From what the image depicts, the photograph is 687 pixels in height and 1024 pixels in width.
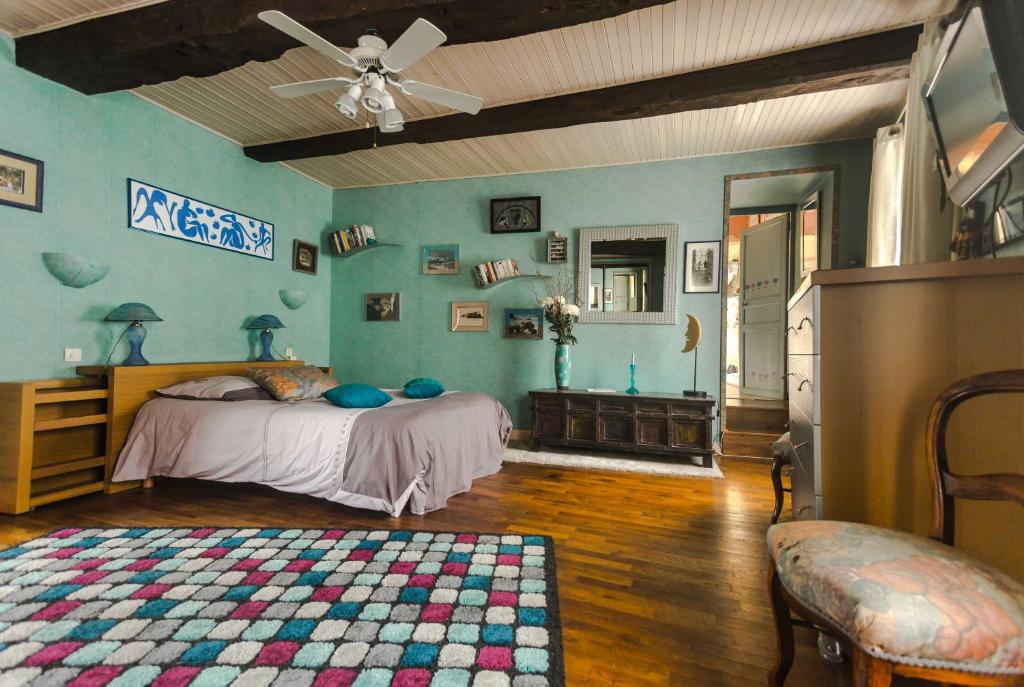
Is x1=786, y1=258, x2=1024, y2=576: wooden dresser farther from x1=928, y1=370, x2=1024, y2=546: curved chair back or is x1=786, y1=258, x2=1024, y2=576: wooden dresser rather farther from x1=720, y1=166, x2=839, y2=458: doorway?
x1=720, y1=166, x2=839, y2=458: doorway

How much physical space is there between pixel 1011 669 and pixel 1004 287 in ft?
2.88

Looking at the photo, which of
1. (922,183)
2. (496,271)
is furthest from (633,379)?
(922,183)

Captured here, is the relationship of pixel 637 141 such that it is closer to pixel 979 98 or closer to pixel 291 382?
pixel 979 98

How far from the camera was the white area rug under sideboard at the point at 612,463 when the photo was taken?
353 centimetres


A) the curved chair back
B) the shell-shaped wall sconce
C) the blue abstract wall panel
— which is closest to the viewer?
the curved chair back

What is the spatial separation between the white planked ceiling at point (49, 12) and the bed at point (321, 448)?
2.40m

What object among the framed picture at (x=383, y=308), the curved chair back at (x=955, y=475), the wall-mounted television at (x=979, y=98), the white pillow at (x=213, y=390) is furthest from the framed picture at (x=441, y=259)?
the curved chair back at (x=955, y=475)

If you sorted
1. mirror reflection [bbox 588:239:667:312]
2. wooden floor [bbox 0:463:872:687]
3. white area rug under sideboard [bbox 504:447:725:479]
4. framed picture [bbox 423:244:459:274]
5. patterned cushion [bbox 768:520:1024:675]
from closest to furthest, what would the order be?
patterned cushion [bbox 768:520:1024:675]
wooden floor [bbox 0:463:872:687]
white area rug under sideboard [bbox 504:447:725:479]
mirror reflection [bbox 588:239:667:312]
framed picture [bbox 423:244:459:274]

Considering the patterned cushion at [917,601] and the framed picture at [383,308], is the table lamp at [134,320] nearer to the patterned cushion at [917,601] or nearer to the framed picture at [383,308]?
the framed picture at [383,308]

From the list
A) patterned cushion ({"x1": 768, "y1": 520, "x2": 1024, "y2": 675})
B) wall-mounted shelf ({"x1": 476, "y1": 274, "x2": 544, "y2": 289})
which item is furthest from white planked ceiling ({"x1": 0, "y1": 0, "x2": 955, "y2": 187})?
patterned cushion ({"x1": 768, "y1": 520, "x2": 1024, "y2": 675})

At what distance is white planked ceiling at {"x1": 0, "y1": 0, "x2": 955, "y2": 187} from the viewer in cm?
249

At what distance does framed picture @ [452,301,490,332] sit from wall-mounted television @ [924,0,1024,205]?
3717 mm

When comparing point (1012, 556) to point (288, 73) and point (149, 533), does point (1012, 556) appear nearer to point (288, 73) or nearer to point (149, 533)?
point (149, 533)

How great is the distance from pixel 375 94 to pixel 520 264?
2.56 meters
